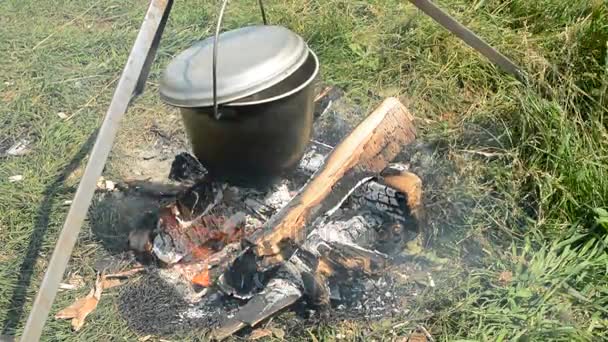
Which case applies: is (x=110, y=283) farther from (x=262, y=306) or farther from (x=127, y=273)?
(x=262, y=306)

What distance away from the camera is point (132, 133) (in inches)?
131

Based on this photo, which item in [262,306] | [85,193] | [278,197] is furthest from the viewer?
[278,197]

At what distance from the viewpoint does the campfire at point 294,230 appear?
2.35 m

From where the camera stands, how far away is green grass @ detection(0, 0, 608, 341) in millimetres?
2332

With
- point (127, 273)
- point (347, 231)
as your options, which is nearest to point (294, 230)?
point (347, 231)

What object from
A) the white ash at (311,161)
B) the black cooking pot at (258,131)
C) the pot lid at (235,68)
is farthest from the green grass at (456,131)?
the pot lid at (235,68)

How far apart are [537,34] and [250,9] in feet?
5.35

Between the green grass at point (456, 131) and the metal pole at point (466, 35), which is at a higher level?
the metal pole at point (466, 35)

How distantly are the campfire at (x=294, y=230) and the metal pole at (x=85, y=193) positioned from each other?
2.03 ft

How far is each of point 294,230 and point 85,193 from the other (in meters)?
0.76

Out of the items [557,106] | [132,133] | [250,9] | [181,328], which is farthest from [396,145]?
[250,9]

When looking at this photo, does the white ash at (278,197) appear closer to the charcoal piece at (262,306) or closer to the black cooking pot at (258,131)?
the black cooking pot at (258,131)

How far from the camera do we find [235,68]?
2162mm

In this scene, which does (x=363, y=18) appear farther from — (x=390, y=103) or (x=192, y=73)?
(x=192, y=73)
